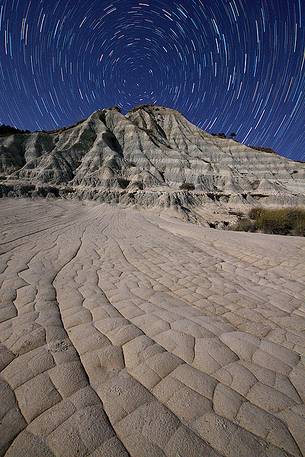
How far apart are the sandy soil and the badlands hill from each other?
26.0m

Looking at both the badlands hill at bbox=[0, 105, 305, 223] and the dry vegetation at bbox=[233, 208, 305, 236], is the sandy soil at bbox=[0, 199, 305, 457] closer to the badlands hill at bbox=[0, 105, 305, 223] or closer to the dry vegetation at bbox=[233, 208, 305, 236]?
the dry vegetation at bbox=[233, 208, 305, 236]

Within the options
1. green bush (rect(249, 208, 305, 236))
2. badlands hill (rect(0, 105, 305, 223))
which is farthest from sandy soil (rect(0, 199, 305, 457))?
badlands hill (rect(0, 105, 305, 223))

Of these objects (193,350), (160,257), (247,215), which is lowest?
(247,215)

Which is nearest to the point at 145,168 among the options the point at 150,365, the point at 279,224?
the point at 279,224

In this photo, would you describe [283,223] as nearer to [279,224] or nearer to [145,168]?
[279,224]

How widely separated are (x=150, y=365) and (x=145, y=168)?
49903 mm

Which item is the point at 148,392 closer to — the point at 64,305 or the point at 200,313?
the point at 200,313

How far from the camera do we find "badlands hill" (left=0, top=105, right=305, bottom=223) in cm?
3794

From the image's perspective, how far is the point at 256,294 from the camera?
4.46 meters

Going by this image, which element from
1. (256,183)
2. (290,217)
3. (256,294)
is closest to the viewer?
(256,294)

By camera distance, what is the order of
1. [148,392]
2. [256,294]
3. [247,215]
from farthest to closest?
1. [247,215]
2. [256,294]
3. [148,392]

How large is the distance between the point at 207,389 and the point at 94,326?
1509 mm

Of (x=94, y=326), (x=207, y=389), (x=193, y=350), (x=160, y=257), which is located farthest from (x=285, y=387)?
(x=160, y=257)

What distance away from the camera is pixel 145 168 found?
50.7m
